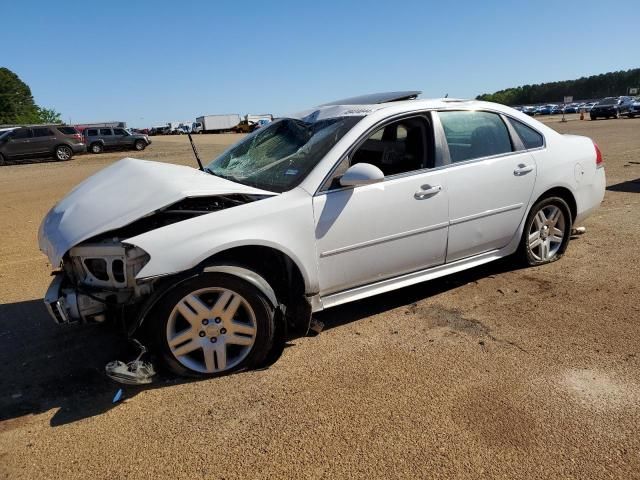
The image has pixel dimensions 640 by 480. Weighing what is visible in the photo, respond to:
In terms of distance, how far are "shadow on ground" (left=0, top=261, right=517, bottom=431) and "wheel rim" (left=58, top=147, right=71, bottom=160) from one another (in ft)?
72.1

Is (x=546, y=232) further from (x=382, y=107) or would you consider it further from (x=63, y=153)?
(x=63, y=153)

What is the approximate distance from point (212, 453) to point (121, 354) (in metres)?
1.37

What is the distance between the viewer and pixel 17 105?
103 m

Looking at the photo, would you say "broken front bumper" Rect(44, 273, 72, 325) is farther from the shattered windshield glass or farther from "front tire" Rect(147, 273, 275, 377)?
the shattered windshield glass

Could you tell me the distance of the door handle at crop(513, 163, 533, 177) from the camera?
435cm

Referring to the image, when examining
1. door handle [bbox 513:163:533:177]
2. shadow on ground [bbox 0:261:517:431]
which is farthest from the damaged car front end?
door handle [bbox 513:163:533:177]

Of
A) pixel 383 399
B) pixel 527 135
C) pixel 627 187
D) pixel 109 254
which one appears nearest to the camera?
pixel 383 399

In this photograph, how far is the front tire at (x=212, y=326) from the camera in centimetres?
304

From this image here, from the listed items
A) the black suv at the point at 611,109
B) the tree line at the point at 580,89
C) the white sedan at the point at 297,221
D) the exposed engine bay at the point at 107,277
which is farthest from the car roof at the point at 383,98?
the tree line at the point at 580,89

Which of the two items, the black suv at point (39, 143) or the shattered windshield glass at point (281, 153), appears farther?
the black suv at point (39, 143)

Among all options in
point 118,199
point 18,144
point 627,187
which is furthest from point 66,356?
point 18,144

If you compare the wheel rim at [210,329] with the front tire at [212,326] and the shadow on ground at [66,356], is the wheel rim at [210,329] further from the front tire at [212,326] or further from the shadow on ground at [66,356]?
the shadow on ground at [66,356]

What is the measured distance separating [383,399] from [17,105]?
11989 cm

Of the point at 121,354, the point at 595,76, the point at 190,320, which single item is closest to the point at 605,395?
the point at 190,320
